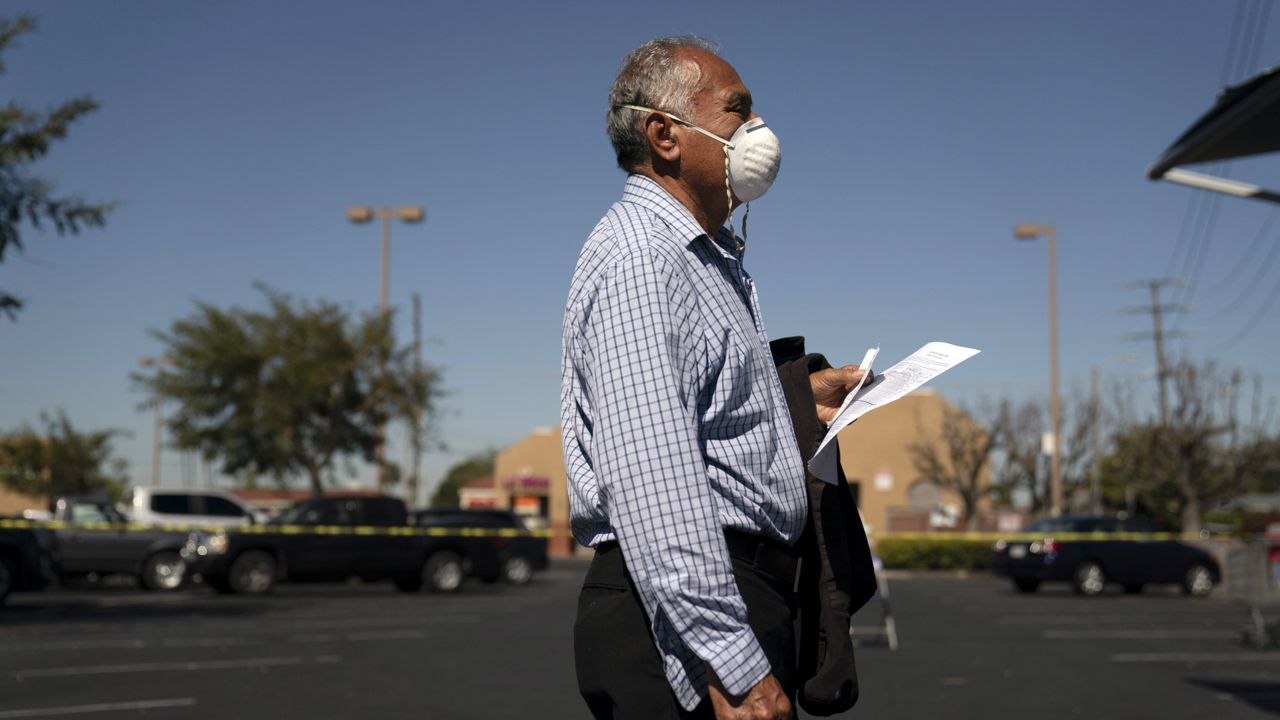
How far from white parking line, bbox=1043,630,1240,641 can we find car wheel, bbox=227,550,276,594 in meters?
12.7

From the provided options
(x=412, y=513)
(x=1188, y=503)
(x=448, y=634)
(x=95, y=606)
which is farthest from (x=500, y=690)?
(x=1188, y=503)

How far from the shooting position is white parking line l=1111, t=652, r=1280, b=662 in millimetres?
11909

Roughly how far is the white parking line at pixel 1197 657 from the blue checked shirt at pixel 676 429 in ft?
34.6

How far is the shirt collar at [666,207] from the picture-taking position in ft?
8.46

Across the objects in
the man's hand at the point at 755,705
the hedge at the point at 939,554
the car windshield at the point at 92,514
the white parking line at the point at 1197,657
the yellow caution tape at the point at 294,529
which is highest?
the man's hand at the point at 755,705

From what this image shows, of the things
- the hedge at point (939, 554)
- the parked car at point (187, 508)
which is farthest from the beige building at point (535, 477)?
the parked car at point (187, 508)

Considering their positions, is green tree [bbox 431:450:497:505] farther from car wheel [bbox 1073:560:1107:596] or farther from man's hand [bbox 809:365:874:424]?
man's hand [bbox 809:365:874:424]

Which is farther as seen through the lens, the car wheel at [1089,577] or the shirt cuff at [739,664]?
the car wheel at [1089,577]

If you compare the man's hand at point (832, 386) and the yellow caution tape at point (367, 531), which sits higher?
the man's hand at point (832, 386)

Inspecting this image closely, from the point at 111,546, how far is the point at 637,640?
22.5 meters

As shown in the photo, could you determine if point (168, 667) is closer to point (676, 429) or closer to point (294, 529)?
point (676, 429)

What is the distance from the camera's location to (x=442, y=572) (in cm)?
2294

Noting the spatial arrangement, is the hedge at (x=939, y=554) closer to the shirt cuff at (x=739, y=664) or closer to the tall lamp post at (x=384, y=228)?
the tall lamp post at (x=384, y=228)

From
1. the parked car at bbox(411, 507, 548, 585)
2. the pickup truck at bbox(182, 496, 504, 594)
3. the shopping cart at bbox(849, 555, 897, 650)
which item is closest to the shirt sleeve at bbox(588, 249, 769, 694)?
the shopping cart at bbox(849, 555, 897, 650)
